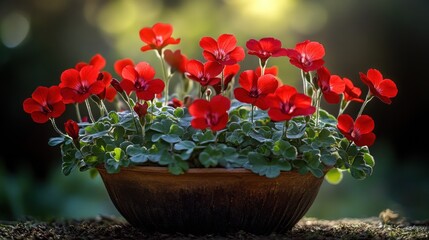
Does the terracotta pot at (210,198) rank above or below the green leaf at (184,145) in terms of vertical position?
below

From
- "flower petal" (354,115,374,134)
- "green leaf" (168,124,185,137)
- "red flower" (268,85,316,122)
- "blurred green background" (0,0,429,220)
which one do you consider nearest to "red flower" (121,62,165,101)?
"green leaf" (168,124,185,137)

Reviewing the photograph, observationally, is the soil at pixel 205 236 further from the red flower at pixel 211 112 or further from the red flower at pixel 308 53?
the red flower at pixel 308 53

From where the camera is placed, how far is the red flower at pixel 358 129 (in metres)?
1.81

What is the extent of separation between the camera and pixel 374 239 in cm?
191

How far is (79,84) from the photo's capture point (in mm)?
1873

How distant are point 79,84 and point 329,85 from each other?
2.43 feet

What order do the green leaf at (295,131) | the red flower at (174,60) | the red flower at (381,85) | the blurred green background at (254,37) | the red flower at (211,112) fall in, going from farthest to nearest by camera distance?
1. the blurred green background at (254,37)
2. the red flower at (174,60)
3. the red flower at (381,85)
4. the green leaf at (295,131)
5. the red flower at (211,112)

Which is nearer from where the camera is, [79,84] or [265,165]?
[265,165]

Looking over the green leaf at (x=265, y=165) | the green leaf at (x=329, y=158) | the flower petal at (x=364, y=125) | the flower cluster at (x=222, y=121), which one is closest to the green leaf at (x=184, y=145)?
the flower cluster at (x=222, y=121)

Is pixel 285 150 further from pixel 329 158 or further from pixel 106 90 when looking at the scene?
pixel 106 90

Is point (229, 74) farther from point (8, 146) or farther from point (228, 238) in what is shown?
point (8, 146)

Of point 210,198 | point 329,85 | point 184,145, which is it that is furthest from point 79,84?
point 329,85

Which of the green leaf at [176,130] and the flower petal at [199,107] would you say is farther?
the green leaf at [176,130]

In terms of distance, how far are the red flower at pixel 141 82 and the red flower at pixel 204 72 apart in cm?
9
